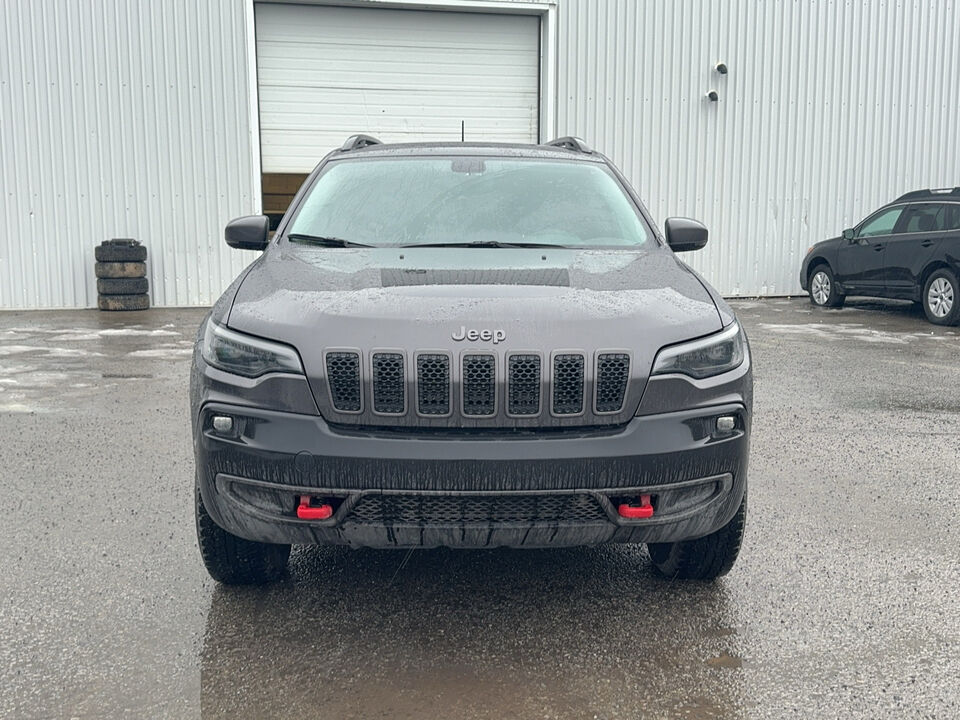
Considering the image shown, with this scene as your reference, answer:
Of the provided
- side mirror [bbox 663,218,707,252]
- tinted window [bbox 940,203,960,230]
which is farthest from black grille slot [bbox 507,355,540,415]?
tinted window [bbox 940,203,960,230]

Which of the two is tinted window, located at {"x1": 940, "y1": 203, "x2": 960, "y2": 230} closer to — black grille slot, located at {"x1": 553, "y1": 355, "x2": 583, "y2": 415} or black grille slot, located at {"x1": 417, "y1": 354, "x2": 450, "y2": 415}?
black grille slot, located at {"x1": 553, "y1": 355, "x2": 583, "y2": 415}

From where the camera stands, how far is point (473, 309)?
3.01 m

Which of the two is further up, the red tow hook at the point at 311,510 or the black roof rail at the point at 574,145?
the black roof rail at the point at 574,145

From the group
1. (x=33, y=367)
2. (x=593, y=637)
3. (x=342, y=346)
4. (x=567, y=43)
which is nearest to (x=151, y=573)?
(x=342, y=346)

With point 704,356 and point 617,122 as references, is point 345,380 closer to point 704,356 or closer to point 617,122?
point 704,356

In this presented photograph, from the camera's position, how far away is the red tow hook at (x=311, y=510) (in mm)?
2832

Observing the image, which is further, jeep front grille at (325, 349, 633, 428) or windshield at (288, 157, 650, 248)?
windshield at (288, 157, 650, 248)

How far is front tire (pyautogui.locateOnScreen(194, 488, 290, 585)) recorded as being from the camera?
3271 mm

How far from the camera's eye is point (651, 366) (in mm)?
2918

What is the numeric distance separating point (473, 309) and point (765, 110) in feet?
47.5

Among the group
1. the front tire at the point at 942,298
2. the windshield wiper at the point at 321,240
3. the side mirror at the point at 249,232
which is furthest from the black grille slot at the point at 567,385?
the front tire at the point at 942,298

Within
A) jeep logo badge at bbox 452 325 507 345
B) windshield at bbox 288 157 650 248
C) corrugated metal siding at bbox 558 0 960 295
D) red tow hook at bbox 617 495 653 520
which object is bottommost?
red tow hook at bbox 617 495 653 520

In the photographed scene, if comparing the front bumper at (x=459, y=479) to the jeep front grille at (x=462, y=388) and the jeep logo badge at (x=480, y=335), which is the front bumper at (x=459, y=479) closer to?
the jeep front grille at (x=462, y=388)

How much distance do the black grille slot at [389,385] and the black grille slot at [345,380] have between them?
0.06 meters
